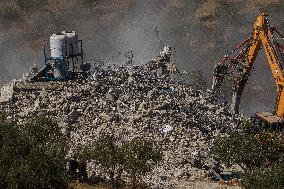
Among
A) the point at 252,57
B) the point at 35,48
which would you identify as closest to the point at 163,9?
the point at 35,48

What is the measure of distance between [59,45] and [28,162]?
22.2m

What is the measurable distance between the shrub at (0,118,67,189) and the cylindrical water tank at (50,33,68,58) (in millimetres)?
16759

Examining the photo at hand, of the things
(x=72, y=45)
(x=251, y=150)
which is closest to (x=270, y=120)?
(x=251, y=150)

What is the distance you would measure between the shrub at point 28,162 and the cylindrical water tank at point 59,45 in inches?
660

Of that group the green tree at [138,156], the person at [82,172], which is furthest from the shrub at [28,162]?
the person at [82,172]

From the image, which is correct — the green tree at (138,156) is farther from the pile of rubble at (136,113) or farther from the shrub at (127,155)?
the pile of rubble at (136,113)

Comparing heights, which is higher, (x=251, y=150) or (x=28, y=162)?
(x=251, y=150)

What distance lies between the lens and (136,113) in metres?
40.5

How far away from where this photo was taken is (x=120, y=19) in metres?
107

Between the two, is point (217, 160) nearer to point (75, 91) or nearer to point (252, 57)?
point (75, 91)

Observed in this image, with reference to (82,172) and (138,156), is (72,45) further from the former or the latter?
(138,156)

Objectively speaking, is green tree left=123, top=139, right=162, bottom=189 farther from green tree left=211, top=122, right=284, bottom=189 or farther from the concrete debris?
the concrete debris

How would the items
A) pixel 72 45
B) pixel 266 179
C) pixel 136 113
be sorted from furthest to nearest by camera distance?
pixel 72 45
pixel 136 113
pixel 266 179

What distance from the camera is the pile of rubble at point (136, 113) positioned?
121 feet
